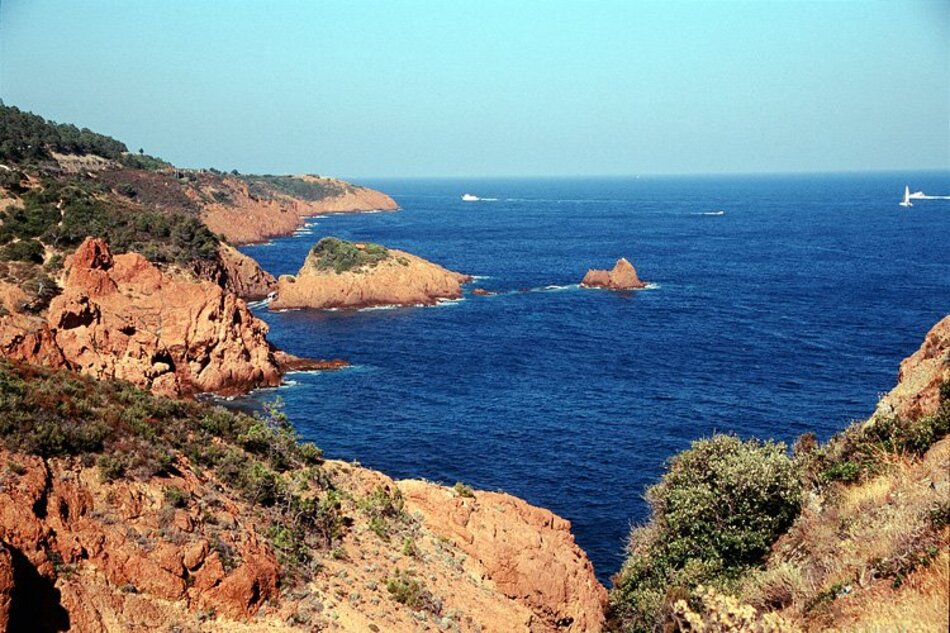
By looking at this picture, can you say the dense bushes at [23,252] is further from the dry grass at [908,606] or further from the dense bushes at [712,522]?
the dry grass at [908,606]

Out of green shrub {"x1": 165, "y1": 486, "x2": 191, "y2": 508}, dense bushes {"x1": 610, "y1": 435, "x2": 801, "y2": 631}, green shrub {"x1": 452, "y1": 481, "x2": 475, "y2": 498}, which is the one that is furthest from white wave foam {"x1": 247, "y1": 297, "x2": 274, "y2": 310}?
dense bushes {"x1": 610, "y1": 435, "x2": 801, "y2": 631}

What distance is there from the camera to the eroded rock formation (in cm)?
11238

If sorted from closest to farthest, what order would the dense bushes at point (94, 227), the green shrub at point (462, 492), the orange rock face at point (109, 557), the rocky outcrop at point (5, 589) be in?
the rocky outcrop at point (5, 589)
the orange rock face at point (109, 557)
the green shrub at point (462, 492)
the dense bushes at point (94, 227)

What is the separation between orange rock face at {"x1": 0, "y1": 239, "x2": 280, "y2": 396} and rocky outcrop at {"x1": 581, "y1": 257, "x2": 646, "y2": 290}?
61.9 metres

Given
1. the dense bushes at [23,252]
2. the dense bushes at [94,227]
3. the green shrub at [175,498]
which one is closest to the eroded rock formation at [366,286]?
the dense bushes at [94,227]

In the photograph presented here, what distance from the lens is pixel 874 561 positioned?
54.3 ft

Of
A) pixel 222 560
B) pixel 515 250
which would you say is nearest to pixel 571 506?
pixel 222 560

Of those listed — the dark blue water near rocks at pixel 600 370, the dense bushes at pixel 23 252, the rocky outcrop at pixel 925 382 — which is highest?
the dense bushes at pixel 23 252

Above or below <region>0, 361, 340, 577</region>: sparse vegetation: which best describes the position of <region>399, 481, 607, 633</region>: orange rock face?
below

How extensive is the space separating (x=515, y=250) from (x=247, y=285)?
68.6m

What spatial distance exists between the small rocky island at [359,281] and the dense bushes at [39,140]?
39893 mm

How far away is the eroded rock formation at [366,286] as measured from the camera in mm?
112375

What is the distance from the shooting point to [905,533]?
52.5 feet

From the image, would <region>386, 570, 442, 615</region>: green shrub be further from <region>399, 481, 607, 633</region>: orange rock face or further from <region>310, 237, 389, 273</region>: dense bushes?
<region>310, 237, 389, 273</region>: dense bushes
